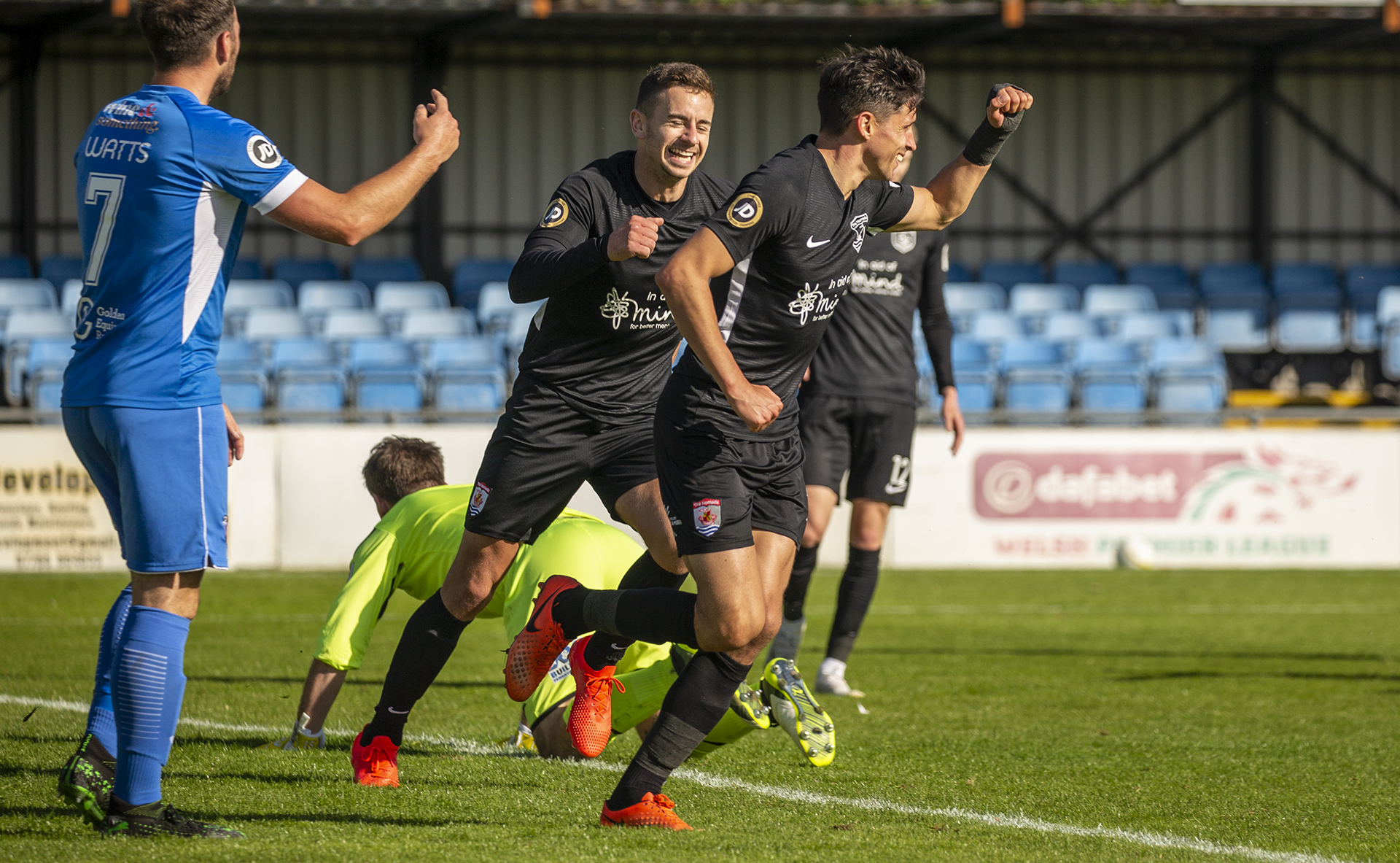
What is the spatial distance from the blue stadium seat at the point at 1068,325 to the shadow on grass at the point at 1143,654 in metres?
10.2

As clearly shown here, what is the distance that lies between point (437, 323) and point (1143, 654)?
10.9m

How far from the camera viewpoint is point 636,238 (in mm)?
3777

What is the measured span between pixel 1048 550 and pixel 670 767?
389 inches

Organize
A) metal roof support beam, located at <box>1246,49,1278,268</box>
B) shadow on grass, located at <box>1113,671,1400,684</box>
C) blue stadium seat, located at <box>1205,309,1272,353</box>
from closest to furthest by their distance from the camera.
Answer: shadow on grass, located at <box>1113,671,1400,684</box>, blue stadium seat, located at <box>1205,309,1272,353</box>, metal roof support beam, located at <box>1246,49,1278,268</box>

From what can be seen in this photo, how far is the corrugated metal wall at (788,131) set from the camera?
21.4 metres

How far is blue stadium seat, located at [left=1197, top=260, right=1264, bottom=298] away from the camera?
A: 2164cm

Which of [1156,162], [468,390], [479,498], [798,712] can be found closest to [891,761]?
[798,712]

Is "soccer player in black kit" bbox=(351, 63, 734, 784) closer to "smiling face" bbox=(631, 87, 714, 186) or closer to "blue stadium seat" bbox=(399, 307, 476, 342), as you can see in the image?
"smiling face" bbox=(631, 87, 714, 186)

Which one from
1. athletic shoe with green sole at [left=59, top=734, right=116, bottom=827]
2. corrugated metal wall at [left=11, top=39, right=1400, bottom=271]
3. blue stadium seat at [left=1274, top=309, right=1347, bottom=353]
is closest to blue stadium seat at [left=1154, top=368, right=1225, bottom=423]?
blue stadium seat at [left=1274, top=309, right=1347, bottom=353]

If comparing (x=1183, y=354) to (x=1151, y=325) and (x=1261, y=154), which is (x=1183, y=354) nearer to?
(x=1151, y=325)

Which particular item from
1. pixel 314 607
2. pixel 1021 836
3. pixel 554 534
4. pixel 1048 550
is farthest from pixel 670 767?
pixel 1048 550

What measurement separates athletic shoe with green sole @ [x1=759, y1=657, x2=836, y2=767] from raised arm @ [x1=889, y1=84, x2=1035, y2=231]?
4.42 feet

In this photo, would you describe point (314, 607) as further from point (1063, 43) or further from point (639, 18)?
point (1063, 43)

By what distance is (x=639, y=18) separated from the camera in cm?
2017
